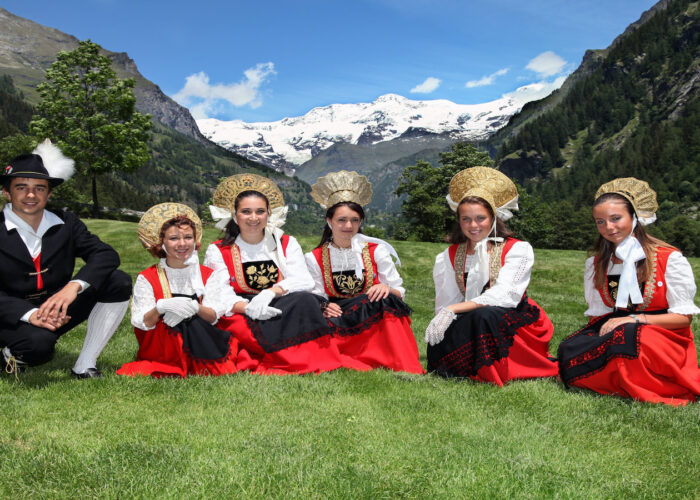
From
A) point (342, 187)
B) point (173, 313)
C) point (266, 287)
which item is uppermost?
point (342, 187)

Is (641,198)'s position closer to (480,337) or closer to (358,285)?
(480,337)

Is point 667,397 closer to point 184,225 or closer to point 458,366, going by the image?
point 458,366

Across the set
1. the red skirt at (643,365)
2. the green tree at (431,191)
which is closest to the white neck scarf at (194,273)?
the red skirt at (643,365)

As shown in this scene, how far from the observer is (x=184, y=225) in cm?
458

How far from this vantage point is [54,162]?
446 centimetres

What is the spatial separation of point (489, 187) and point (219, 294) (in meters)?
2.90

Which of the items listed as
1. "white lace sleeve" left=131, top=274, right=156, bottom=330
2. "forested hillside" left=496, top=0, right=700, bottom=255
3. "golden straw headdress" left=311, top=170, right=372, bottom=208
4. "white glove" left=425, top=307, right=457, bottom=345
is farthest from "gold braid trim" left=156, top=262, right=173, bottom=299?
"forested hillside" left=496, top=0, right=700, bottom=255

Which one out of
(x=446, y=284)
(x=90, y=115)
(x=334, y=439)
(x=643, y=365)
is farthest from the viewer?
(x=90, y=115)

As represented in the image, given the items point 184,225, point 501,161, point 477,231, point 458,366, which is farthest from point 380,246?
point 501,161

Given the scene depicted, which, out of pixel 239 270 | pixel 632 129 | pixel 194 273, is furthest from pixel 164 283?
pixel 632 129

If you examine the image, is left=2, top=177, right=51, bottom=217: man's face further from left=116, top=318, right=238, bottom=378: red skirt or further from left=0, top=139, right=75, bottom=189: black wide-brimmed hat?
left=116, top=318, right=238, bottom=378: red skirt

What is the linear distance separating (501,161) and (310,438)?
180561 mm

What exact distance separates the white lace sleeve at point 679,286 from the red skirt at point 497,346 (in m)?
1.09

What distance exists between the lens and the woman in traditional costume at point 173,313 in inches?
177
